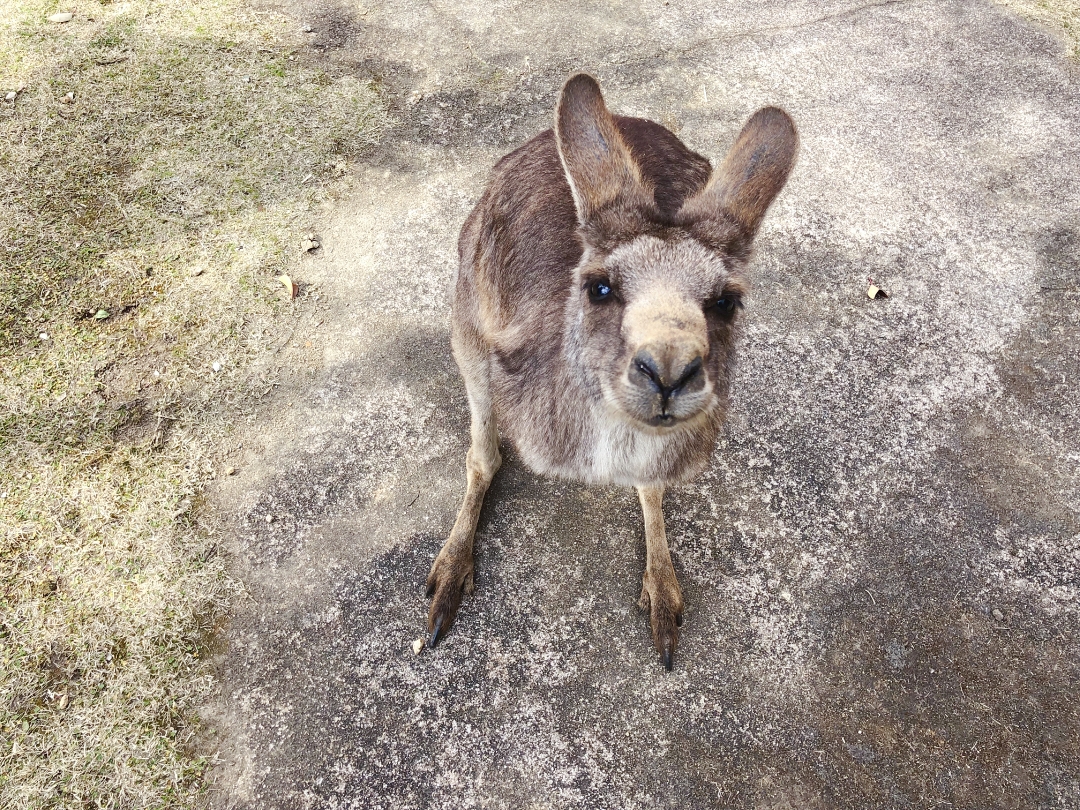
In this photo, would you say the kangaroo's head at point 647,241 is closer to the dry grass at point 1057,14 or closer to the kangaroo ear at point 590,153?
the kangaroo ear at point 590,153

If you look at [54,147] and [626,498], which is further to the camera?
[54,147]

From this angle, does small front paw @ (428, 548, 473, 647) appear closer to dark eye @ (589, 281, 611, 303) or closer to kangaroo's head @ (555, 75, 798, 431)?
kangaroo's head @ (555, 75, 798, 431)

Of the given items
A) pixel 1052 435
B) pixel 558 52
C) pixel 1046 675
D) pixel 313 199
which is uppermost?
pixel 558 52

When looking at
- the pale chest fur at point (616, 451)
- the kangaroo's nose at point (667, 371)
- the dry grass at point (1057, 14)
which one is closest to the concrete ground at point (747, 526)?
the pale chest fur at point (616, 451)

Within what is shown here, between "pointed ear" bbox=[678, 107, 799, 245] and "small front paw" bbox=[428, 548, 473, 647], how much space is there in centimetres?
165

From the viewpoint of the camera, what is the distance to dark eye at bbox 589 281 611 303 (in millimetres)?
2188

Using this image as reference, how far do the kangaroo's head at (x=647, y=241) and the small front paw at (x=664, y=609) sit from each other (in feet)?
3.03

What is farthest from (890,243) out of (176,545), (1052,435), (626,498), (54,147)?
(54,147)

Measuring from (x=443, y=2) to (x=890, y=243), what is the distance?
3803 mm

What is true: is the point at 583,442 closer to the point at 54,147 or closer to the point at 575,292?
the point at 575,292

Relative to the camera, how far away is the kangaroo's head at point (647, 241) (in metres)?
2.06

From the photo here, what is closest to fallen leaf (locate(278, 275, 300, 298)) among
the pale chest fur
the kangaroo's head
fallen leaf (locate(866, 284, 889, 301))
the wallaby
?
the wallaby

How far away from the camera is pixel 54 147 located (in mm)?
4363

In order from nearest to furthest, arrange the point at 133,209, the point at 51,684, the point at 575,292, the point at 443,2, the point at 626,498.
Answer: the point at 575,292 < the point at 51,684 < the point at 626,498 < the point at 133,209 < the point at 443,2
